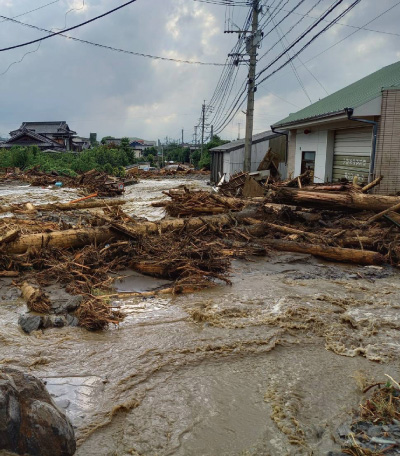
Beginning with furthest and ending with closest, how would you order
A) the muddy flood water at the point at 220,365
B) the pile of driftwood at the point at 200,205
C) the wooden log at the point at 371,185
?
the pile of driftwood at the point at 200,205 → the wooden log at the point at 371,185 → the muddy flood water at the point at 220,365

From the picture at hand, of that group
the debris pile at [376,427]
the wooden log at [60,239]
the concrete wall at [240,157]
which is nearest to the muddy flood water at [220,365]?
the debris pile at [376,427]

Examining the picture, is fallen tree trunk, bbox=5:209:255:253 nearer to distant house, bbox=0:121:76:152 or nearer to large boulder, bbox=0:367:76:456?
large boulder, bbox=0:367:76:456

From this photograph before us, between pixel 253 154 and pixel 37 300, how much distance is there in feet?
66.0

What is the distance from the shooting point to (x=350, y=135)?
44.3ft

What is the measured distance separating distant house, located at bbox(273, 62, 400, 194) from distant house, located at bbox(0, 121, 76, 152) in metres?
35.4

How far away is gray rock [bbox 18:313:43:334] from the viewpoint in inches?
198

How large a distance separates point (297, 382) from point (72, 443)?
2.15 meters

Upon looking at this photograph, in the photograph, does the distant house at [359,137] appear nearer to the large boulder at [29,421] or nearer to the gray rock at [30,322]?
the gray rock at [30,322]

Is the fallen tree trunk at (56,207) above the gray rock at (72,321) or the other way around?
above

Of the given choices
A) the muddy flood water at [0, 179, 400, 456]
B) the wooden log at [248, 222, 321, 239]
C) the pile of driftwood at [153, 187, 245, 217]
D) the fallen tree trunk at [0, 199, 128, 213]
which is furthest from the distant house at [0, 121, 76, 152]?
the muddy flood water at [0, 179, 400, 456]

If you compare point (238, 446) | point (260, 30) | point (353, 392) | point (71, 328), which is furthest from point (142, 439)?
point (260, 30)

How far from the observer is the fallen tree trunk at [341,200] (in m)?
9.93

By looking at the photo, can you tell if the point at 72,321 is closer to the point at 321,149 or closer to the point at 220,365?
the point at 220,365

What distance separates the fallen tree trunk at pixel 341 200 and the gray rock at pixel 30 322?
7.17 meters
